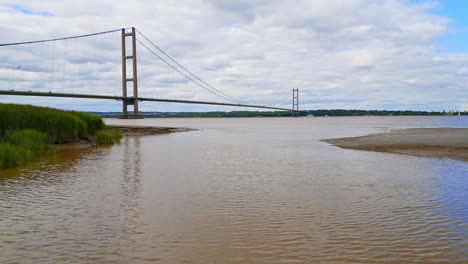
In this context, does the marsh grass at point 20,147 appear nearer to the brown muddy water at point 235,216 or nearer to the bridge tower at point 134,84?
the brown muddy water at point 235,216

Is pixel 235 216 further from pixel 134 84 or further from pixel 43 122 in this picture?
pixel 134 84

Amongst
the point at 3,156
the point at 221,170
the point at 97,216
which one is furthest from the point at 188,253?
Answer: the point at 3,156

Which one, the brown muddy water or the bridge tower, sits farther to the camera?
the bridge tower

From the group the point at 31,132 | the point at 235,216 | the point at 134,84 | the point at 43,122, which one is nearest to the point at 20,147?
the point at 31,132

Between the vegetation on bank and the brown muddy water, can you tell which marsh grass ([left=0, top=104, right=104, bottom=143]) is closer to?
the vegetation on bank

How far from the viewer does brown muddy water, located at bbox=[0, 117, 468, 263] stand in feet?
12.9

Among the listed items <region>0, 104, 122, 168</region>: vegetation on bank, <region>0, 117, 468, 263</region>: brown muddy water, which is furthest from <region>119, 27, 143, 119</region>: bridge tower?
<region>0, 117, 468, 263</region>: brown muddy water

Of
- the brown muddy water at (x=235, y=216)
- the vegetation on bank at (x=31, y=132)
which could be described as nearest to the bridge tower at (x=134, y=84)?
the vegetation on bank at (x=31, y=132)

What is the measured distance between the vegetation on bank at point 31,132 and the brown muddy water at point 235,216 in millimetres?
1437

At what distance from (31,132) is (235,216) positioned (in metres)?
11.8

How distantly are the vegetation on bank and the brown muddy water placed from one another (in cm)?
144

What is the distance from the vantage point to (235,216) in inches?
212

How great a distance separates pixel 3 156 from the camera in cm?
1003

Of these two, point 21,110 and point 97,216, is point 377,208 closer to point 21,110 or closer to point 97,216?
point 97,216
